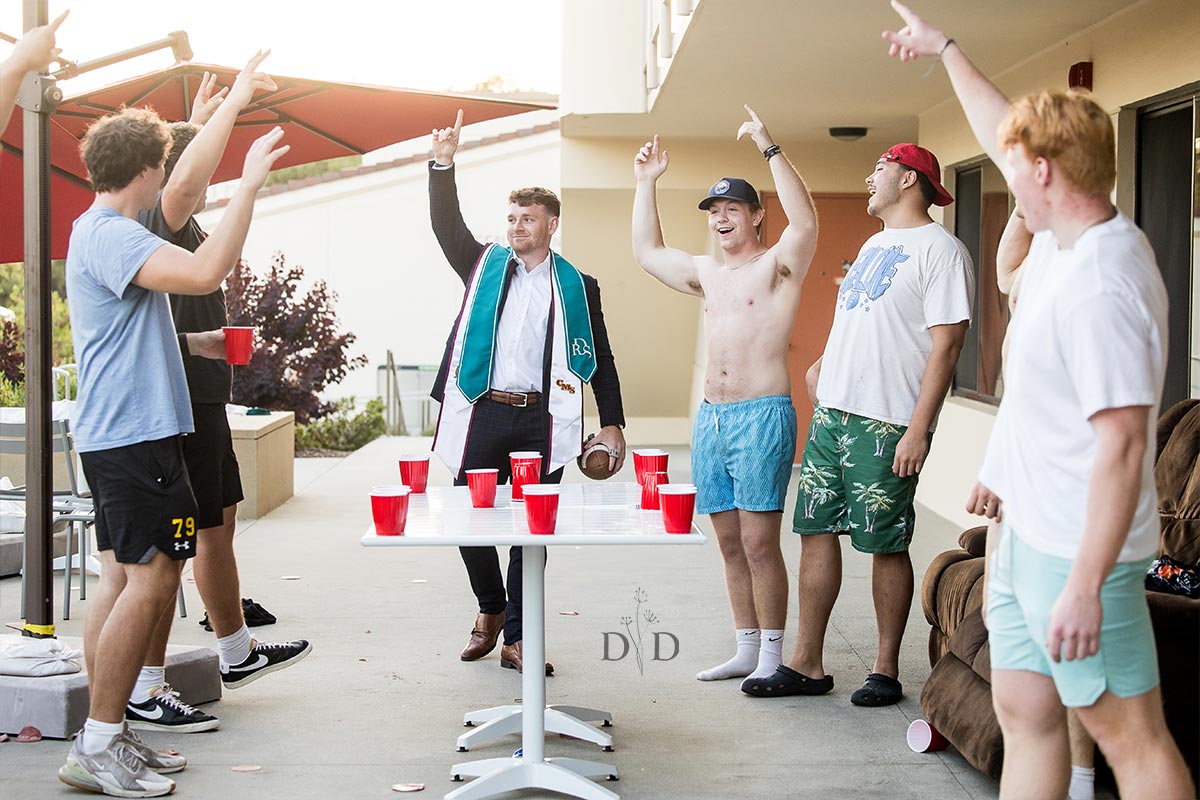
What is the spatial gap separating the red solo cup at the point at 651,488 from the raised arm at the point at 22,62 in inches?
79.3

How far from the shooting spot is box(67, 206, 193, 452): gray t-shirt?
3.78 meters

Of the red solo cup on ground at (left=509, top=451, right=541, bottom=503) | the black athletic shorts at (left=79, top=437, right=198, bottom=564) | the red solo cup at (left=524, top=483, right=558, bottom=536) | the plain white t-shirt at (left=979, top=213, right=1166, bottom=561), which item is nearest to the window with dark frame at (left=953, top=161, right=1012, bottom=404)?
the red solo cup on ground at (left=509, top=451, right=541, bottom=503)

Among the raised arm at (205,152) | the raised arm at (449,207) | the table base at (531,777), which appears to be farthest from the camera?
the raised arm at (449,207)

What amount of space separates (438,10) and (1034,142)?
1483 inches

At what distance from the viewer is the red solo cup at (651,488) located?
388 centimetres

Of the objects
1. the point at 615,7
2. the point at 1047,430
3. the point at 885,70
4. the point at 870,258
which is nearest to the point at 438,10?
the point at 615,7

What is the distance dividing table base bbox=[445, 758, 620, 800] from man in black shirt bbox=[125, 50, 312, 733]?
3.52 ft

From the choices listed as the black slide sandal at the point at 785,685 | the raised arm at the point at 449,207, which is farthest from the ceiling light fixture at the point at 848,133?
the black slide sandal at the point at 785,685

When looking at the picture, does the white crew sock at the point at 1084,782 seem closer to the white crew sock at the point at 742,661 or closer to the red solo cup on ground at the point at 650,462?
the red solo cup on ground at the point at 650,462

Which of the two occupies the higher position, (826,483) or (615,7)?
(615,7)

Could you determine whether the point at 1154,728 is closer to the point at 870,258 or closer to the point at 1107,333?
the point at 1107,333

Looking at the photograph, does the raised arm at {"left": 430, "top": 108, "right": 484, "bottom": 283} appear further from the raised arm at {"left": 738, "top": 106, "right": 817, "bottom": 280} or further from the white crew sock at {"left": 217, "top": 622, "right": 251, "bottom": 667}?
the white crew sock at {"left": 217, "top": 622, "right": 251, "bottom": 667}

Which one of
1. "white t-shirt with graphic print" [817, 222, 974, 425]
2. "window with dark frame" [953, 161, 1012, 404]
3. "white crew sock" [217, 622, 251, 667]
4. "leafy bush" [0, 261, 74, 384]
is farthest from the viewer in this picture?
"leafy bush" [0, 261, 74, 384]

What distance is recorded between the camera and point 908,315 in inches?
184
